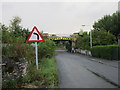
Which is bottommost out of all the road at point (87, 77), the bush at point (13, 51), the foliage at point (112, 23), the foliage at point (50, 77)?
the road at point (87, 77)

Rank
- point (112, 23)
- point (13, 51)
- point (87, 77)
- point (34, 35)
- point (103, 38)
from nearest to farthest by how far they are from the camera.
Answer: point (13, 51), point (34, 35), point (87, 77), point (103, 38), point (112, 23)

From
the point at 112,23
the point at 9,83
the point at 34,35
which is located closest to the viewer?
the point at 9,83

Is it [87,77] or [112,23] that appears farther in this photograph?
[112,23]

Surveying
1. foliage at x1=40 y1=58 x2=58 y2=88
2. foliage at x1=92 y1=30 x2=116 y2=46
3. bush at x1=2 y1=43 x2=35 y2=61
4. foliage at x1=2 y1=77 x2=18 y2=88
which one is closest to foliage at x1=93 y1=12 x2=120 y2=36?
foliage at x1=92 y1=30 x2=116 y2=46

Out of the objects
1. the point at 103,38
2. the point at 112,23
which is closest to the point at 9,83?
the point at 103,38

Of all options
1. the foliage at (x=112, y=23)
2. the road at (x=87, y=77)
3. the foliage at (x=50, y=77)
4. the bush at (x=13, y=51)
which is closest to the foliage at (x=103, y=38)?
the foliage at (x=112, y=23)

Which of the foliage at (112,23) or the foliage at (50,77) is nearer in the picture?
the foliage at (50,77)

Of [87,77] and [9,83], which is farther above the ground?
[9,83]

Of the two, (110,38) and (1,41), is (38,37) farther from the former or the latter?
(110,38)

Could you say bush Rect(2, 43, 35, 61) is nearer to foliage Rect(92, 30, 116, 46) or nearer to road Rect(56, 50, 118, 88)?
road Rect(56, 50, 118, 88)

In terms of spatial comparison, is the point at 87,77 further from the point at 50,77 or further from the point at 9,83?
the point at 9,83

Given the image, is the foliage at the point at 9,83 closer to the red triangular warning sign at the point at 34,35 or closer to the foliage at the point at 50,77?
the foliage at the point at 50,77

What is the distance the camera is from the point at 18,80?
6.10m

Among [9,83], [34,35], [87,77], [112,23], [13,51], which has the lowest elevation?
[87,77]
